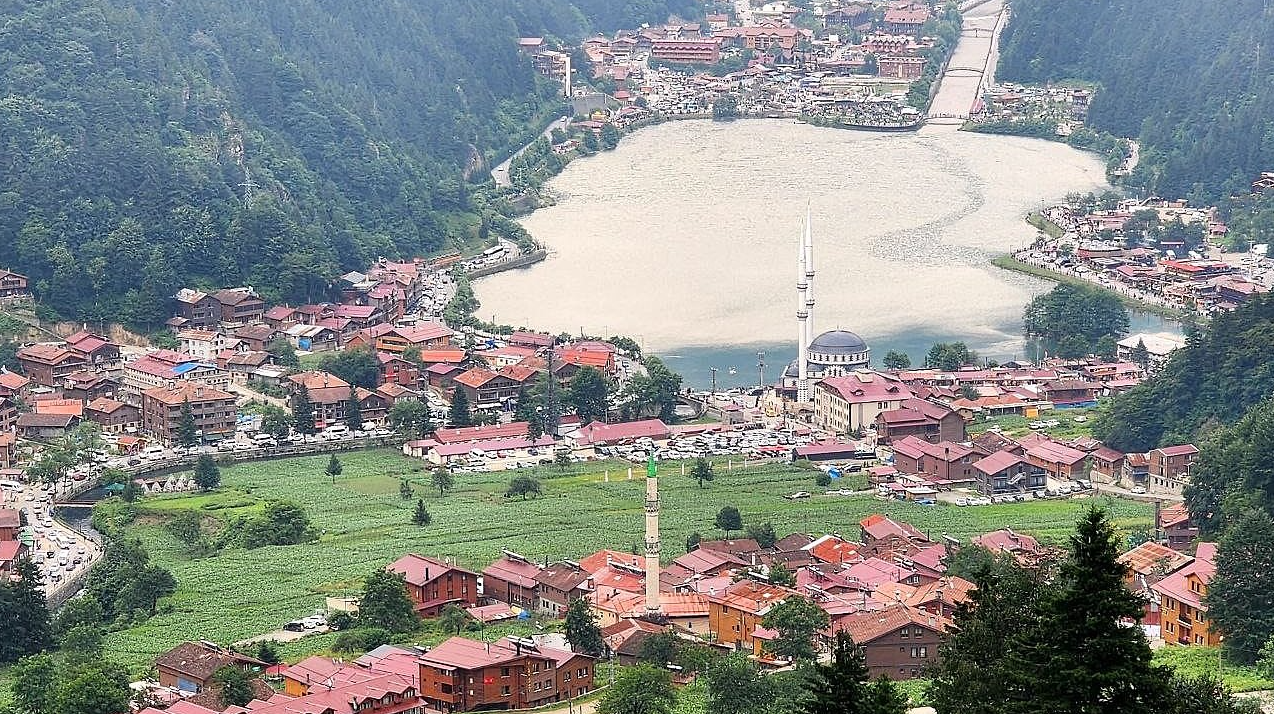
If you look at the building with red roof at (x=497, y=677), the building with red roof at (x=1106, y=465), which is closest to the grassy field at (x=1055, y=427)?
the building with red roof at (x=1106, y=465)

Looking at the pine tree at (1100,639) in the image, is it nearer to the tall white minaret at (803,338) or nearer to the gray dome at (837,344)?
the tall white minaret at (803,338)

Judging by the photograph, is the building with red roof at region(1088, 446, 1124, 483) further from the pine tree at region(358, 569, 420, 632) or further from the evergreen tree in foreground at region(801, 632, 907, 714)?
the evergreen tree in foreground at region(801, 632, 907, 714)

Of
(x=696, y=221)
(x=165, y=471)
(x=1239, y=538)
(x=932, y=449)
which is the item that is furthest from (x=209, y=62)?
(x=1239, y=538)

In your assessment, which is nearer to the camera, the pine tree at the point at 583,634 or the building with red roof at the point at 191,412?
the pine tree at the point at 583,634

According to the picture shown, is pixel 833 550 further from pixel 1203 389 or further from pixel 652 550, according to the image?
pixel 1203 389

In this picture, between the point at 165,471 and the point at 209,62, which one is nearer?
the point at 165,471

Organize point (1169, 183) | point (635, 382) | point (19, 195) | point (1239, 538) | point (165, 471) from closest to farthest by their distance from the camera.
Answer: point (1239, 538)
point (165, 471)
point (635, 382)
point (19, 195)
point (1169, 183)

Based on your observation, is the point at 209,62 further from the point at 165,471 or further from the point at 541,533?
the point at 541,533

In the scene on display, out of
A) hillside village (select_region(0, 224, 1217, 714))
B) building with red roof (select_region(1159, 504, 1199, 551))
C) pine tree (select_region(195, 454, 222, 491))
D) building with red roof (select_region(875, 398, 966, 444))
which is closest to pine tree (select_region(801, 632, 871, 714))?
hillside village (select_region(0, 224, 1217, 714))
